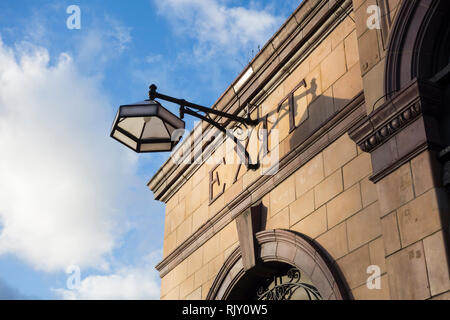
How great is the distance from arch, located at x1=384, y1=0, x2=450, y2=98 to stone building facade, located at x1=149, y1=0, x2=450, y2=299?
12mm

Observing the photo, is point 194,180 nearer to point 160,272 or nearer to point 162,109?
point 160,272

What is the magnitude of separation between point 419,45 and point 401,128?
1017mm

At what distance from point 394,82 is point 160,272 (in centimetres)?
718

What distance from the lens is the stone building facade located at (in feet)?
18.7

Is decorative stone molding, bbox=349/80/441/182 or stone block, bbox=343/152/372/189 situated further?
stone block, bbox=343/152/372/189

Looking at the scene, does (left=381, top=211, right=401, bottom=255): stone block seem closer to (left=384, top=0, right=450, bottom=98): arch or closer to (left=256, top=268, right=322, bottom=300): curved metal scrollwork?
(left=384, top=0, right=450, bottom=98): arch

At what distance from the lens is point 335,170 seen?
24.1 feet

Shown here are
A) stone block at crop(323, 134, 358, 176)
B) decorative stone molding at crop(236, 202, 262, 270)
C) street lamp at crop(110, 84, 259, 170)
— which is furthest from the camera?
decorative stone molding at crop(236, 202, 262, 270)

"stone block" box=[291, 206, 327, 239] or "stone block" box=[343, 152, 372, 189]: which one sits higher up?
"stone block" box=[343, 152, 372, 189]

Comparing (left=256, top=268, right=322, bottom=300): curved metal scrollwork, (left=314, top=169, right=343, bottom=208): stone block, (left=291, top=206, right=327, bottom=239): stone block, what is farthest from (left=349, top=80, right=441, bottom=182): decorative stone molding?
(left=256, top=268, right=322, bottom=300): curved metal scrollwork

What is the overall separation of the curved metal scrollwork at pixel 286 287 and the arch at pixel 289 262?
0.27 m

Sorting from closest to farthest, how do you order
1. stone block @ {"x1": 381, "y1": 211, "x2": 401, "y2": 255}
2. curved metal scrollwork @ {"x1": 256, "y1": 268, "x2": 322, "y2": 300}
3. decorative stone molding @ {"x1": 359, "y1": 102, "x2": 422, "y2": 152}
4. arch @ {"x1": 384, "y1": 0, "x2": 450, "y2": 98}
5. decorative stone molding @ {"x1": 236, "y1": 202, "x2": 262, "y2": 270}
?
stone block @ {"x1": 381, "y1": 211, "x2": 401, "y2": 255} < decorative stone molding @ {"x1": 359, "y1": 102, "x2": 422, "y2": 152} < arch @ {"x1": 384, "y1": 0, "x2": 450, "y2": 98} < curved metal scrollwork @ {"x1": 256, "y1": 268, "x2": 322, "y2": 300} < decorative stone molding @ {"x1": 236, "y1": 202, "x2": 262, "y2": 270}

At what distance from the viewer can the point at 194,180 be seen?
457 inches
